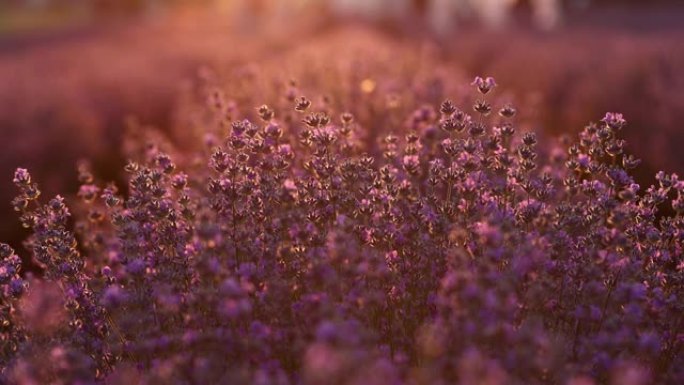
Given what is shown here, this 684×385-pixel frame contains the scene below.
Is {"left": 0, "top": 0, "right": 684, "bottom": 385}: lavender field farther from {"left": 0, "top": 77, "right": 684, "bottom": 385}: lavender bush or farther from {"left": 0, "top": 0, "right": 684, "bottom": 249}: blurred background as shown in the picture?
{"left": 0, "top": 0, "right": 684, "bottom": 249}: blurred background

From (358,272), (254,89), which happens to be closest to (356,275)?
(358,272)

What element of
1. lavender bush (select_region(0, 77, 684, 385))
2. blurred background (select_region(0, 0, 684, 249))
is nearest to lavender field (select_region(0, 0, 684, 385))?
lavender bush (select_region(0, 77, 684, 385))

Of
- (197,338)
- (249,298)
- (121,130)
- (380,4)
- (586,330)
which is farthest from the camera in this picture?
(380,4)

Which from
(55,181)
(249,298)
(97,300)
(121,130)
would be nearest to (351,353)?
(249,298)

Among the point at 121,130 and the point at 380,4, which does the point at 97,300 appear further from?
the point at 380,4

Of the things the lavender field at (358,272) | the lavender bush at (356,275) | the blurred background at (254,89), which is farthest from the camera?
the blurred background at (254,89)

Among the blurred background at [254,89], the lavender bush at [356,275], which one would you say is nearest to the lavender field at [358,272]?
the lavender bush at [356,275]

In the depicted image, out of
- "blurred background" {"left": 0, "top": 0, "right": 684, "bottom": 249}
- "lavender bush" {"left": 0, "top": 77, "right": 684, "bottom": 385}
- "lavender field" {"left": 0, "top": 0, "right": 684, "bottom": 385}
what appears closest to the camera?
"lavender field" {"left": 0, "top": 0, "right": 684, "bottom": 385}

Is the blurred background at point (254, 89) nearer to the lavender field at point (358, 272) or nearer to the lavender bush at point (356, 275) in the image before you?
the lavender field at point (358, 272)
